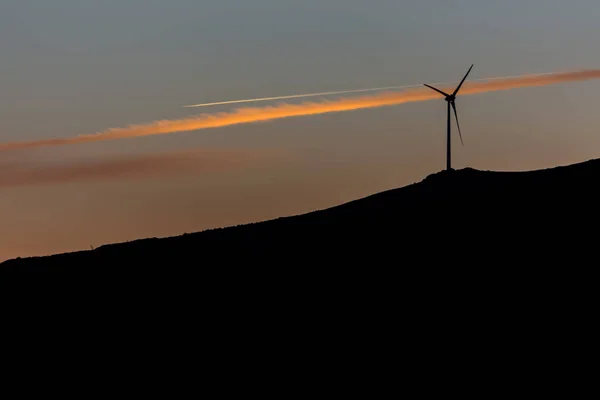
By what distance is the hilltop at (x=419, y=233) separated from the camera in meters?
69.5

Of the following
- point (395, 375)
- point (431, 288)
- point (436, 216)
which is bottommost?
point (395, 375)

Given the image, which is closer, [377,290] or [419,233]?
[377,290]

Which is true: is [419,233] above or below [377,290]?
above

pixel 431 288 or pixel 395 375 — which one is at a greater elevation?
pixel 431 288

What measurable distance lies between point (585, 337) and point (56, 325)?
3247 centimetres

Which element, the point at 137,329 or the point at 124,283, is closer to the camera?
the point at 137,329

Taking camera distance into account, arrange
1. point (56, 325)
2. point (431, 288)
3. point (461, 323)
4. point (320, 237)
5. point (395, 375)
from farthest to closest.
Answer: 1. point (320, 237)
2. point (56, 325)
3. point (431, 288)
4. point (461, 323)
5. point (395, 375)

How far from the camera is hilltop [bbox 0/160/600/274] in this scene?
6950cm

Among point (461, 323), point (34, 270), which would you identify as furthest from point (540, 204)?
point (34, 270)

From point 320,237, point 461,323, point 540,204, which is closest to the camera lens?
point 461,323

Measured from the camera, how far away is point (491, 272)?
64562 mm

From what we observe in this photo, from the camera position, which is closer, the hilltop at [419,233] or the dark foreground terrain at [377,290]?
the dark foreground terrain at [377,290]

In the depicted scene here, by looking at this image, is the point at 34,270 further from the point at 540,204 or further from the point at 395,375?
the point at 395,375

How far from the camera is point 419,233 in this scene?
76.8 meters
